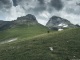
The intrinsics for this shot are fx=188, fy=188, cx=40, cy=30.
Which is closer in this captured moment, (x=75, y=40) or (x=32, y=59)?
(x=32, y=59)

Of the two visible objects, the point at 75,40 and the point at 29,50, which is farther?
the point at 75,40

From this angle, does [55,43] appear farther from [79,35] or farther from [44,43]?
[79,35]

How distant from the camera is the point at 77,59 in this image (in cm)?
5681

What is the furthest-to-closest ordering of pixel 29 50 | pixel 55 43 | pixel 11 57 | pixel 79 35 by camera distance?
1. pixel 79 35
2. pixel 55 43
3. pixel 29 50
4. pixel 11 57

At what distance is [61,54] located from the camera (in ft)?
201

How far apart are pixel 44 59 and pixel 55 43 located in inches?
716

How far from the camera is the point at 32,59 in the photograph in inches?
2276

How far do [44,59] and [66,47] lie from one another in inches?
569

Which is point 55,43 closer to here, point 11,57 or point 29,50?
point 29,50

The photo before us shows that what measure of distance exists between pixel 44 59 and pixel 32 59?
3734 mm

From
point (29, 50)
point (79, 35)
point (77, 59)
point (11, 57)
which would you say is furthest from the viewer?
point (79, 35)

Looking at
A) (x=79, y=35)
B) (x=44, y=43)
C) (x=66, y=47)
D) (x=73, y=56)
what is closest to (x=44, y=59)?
(x=73, y=56)

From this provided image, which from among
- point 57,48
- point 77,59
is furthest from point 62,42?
point 77,59

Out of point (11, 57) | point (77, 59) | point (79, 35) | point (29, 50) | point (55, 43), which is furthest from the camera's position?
point (79, 35)
